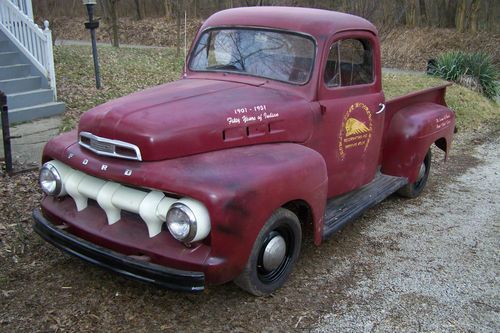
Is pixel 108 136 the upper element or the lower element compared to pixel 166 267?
upper

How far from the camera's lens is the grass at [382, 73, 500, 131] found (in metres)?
10.3

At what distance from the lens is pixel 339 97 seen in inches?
170

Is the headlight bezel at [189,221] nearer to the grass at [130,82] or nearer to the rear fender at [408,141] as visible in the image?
the rear fender at [408,141]

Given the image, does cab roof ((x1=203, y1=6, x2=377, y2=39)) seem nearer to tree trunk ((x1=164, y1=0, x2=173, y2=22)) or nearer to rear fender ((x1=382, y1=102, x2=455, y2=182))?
rear fender ((x1=382, y1=102, x2=455, y2=182))

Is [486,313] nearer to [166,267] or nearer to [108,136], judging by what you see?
[166,267]

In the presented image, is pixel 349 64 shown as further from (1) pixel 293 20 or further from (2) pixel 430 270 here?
(2) pixel 430 270

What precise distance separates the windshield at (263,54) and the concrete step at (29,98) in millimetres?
4081

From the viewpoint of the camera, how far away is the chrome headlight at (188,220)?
2930 millimetres

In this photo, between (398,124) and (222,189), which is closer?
(222,189)

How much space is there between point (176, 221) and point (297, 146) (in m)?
1.19

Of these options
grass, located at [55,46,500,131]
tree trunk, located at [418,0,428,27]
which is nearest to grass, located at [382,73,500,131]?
grass, located at [55,46,500,131]

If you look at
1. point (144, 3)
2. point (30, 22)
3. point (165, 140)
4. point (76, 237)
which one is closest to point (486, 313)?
point (165, 140)

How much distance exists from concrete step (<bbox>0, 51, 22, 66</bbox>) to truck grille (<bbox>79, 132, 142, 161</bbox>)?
5640mm

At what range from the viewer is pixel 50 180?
3607mm
